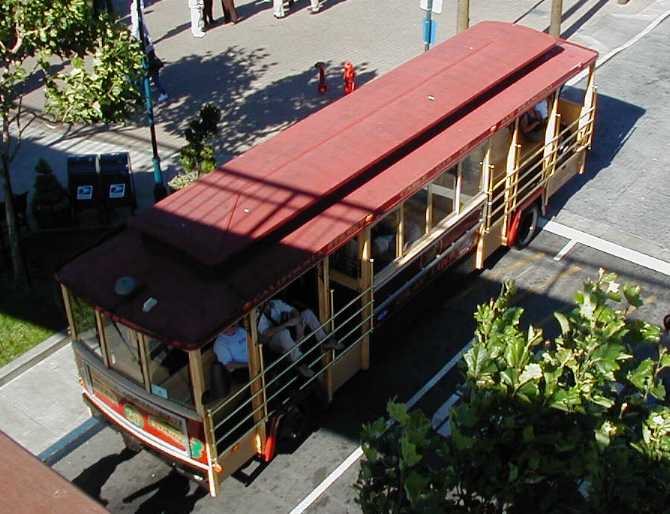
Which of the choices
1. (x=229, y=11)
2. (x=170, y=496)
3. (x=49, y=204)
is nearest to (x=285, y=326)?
(x=170, y=496)

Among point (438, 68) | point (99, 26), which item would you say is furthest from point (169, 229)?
point (438, 68)

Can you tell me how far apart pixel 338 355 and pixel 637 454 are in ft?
18.2

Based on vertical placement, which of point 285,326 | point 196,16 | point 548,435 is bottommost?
point 196,16

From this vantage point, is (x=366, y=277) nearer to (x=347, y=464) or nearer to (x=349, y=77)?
(x=347, y=464)

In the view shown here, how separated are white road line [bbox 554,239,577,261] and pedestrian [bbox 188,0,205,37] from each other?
38.7ft

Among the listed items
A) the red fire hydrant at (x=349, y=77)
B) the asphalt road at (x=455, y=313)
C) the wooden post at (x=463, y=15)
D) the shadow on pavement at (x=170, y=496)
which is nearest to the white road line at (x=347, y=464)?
the asphalt road at (x=455, y=313)

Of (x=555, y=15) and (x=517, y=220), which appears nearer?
(x=517, y=220)

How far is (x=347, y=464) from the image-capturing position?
36.4ft

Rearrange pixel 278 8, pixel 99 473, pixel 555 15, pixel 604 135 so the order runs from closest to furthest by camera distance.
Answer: pixel 99 473 → pixel 604 135 → pixel 555 15 → pixel 278 8

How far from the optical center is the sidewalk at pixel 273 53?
1862 centimetres

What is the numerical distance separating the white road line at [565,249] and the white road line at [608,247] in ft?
0.34

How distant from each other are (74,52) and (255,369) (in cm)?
582

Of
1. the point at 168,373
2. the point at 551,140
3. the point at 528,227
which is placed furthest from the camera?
the point at 528,227

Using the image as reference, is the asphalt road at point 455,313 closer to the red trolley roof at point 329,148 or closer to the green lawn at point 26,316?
the green lawn at point 26,316
